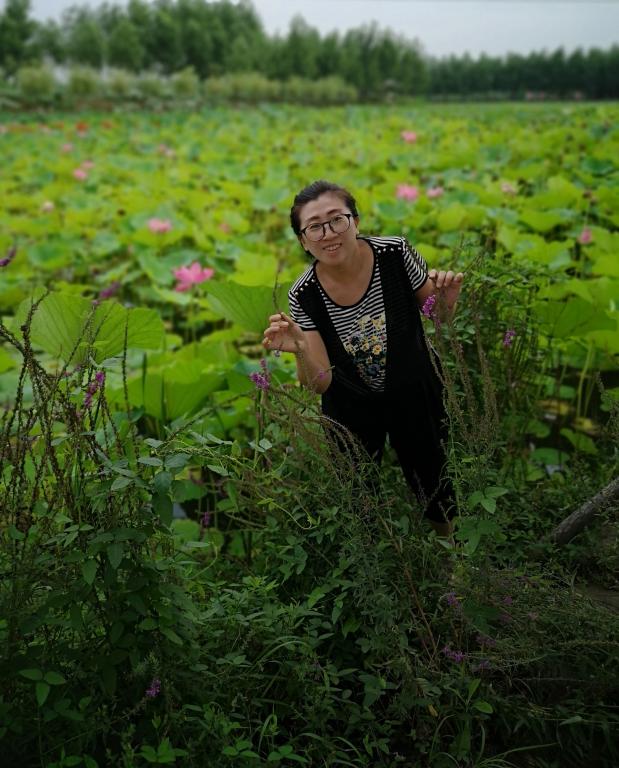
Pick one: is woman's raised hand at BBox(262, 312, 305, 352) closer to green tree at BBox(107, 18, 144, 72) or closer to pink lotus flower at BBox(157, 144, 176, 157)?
pink lotus flower at BBox(157, 144, 176, 157)

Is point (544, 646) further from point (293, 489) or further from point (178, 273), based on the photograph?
point (178, 273)

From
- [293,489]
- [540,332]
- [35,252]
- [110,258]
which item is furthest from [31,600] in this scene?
[110,258]

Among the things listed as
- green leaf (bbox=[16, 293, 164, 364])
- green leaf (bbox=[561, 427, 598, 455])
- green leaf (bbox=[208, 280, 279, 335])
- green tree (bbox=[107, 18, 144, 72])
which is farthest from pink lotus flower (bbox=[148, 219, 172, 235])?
green tree (bbox=[107, 18, 144, 72])

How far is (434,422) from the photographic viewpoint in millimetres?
1513

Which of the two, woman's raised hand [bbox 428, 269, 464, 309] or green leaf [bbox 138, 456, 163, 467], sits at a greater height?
woman's raised hand [bbox 428, 269, 464, 309]

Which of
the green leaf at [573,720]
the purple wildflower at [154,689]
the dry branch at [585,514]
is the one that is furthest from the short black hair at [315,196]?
the green leaf at [573,720]

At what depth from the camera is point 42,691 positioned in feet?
3.22

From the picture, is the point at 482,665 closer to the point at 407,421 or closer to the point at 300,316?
the point at 407,421

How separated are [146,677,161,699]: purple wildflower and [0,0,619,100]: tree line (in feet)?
99.5

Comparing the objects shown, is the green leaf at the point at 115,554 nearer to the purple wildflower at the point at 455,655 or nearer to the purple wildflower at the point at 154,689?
the purple wildflower at the point at 154,689

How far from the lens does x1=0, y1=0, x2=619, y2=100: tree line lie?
108 feet

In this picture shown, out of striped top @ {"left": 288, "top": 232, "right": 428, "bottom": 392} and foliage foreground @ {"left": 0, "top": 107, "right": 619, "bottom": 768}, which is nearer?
foliage foreground @ {"left": 0, "top": 107, "right": 619, "bottom": 768}

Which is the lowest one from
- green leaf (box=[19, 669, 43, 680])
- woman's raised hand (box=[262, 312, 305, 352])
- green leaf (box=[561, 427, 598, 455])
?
green leaf (box=[561, 427, 598, 455])

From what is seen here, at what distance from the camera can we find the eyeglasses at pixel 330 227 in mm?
1369
